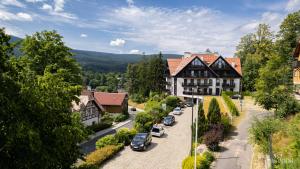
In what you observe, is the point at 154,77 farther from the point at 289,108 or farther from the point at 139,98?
the point at 289,108

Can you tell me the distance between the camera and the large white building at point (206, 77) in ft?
212

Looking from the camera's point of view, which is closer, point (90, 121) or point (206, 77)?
point (90, 121)

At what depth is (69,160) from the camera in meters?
11.3

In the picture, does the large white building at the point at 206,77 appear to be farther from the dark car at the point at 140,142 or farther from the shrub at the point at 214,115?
the dark car at the point at 140,142

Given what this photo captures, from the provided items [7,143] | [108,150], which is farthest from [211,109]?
[7,143]

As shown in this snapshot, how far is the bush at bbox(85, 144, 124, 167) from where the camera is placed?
75.2 ft

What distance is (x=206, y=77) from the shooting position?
64812mm

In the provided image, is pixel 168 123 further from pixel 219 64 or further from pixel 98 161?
pixel 219 64

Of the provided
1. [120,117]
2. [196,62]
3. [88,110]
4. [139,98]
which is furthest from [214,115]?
[139,98]

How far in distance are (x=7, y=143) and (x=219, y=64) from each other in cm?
6177

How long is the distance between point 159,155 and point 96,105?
66.3 feet

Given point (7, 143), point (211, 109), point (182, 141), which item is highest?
point (7, 143)

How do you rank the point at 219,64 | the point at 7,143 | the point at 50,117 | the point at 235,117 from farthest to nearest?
the point at 219,64, the point at 235,117, the point at 50,117, the point at 7,143

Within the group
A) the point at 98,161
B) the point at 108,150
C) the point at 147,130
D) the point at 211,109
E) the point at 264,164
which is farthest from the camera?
the point at 147,130
